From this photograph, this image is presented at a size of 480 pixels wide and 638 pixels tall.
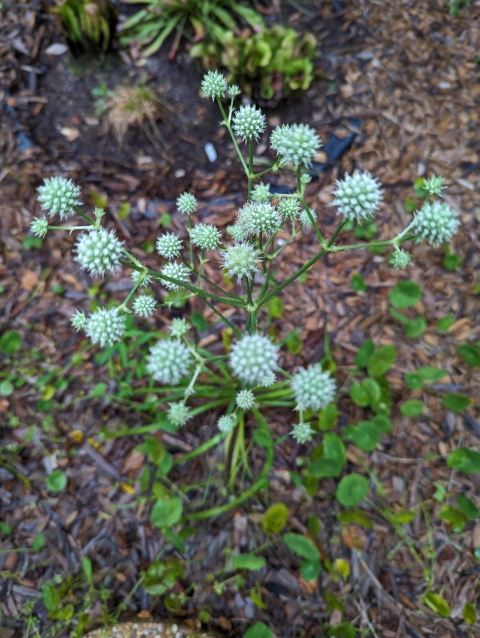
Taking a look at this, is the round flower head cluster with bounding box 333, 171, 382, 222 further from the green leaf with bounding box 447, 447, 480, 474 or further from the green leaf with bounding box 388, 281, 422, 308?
the green leaf with bounding box 447, 447, 480, 474

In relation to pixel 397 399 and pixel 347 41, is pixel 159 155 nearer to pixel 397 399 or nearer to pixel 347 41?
pixel 347 41

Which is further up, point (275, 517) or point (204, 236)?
point (204, 236)

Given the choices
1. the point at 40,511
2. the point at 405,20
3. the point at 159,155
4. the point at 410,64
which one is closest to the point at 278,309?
the point at 159,155

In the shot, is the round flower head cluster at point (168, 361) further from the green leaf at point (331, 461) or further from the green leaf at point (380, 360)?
the green leaf at point (380, 360)

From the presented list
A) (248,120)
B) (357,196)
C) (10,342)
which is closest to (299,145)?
(357,196)


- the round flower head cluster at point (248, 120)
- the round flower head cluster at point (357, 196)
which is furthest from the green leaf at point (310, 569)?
the round flower head cluster at point (248, 120)

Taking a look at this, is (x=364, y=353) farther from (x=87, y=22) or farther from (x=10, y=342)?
(x=87, y=22)
